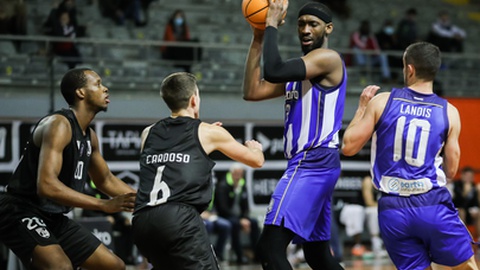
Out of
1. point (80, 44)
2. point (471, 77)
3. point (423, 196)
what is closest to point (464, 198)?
point (471, 77)

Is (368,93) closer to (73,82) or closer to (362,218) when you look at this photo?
(73,82)

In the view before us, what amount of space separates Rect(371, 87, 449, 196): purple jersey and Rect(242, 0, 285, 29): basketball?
3.57 feet

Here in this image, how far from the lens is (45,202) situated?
A: 6.06 metres

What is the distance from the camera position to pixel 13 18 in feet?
47.1

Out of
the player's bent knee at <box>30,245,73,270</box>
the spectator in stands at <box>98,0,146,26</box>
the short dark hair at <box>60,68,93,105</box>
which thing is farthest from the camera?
the spectator in stands at <box>98,0,146,26</box>

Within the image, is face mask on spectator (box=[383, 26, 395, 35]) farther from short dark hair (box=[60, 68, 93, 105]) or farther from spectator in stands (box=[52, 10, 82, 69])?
short dark hair (box=[60, 68, 93, 105])

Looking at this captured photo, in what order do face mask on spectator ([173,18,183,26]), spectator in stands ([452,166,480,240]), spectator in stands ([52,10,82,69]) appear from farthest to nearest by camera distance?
face mask on spectator ([173,18,183,26]) < spectator in stands ([452,166,480,240]) < spectator in stands ([52,10,82,69])

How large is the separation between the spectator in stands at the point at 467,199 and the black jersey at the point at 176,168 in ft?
34.4

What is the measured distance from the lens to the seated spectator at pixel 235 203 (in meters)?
13.3

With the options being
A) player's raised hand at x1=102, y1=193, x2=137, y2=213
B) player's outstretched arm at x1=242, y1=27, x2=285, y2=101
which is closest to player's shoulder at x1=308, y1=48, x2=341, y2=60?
player's outstretched arm at x1=242, y1=27, x2=285, y2=101

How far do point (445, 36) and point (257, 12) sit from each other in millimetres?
13132

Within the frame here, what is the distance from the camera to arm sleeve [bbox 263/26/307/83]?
5.58 m

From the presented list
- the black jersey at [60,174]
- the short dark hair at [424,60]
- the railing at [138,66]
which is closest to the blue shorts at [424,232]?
the short dark hair at [424,60]

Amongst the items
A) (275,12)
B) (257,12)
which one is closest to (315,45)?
(275,12)
